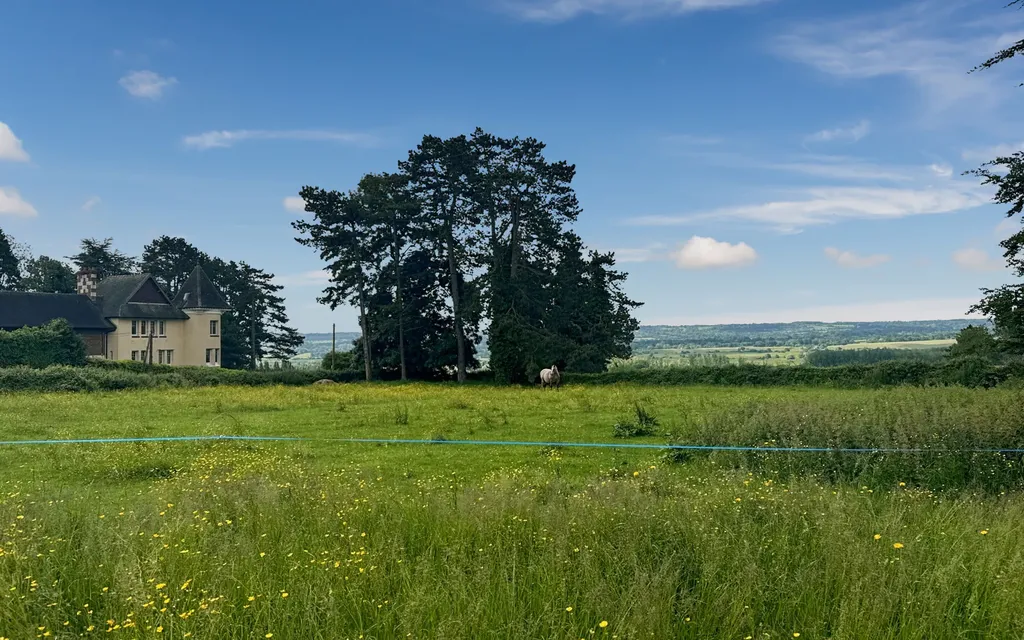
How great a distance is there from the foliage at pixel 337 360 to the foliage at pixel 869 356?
34419mm

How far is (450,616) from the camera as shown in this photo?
4.79 metres

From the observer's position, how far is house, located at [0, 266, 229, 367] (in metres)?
58.0

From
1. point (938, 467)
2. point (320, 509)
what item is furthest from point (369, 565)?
point (938, 467)

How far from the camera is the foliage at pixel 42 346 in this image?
46969 millimetres

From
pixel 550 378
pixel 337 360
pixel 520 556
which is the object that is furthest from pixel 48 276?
pixel 520 556

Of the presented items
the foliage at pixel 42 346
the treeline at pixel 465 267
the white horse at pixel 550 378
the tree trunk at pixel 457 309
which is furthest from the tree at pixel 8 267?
the white horse at pixel 550 378

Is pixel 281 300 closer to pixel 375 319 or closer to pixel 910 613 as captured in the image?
pixel 375 319

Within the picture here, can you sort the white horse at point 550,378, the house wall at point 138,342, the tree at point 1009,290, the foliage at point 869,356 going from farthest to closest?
the house wall at point 138,342 → the foliage at point 869,356 → the white horse at point 550,378 → the tree at point 1009,290

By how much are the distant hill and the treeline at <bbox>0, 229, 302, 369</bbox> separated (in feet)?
19.0

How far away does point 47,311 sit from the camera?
190ft

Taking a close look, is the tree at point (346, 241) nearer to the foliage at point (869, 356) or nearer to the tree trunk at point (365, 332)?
the tree trunk at point (365, 332)

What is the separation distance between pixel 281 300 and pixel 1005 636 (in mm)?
85532

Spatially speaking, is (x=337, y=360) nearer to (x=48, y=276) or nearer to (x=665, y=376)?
(x=665, y=376)

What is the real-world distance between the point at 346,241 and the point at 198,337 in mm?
23203
